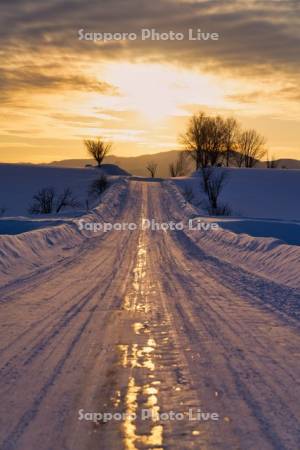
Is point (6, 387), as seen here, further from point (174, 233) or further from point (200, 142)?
point (200, 142)

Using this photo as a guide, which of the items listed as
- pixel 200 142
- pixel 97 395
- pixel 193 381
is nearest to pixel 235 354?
pixel 193 381

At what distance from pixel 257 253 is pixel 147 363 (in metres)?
9.85

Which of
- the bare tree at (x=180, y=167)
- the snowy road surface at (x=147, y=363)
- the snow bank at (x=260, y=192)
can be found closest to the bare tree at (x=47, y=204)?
the snow bank at (x=260, y=192)

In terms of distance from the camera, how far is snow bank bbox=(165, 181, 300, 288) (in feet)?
41.7

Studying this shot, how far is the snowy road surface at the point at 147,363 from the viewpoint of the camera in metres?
4.58

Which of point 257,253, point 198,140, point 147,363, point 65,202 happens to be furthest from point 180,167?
point 147,363

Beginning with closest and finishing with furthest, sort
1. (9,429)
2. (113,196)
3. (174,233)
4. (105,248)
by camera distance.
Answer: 1. (9,429)
2. (105,248)
3. (174,233)
4. (113,196)

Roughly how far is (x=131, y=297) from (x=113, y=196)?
33.2 metres

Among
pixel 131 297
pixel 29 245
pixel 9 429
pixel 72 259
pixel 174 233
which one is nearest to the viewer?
pixel 9 429

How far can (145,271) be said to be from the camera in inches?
526

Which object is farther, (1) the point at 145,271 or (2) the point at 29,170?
(2) the point at 29,170

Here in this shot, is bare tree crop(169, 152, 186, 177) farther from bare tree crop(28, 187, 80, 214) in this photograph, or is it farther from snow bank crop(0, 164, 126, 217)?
bare tree crop(28, 187, 80, 214)

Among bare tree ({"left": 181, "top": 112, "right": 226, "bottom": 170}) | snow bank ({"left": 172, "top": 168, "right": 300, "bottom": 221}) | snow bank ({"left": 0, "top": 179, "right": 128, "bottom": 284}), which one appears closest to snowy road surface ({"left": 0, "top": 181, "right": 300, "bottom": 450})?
snow bank ({"left": 0, "top": 179, "right": 128, "bottom": 284})

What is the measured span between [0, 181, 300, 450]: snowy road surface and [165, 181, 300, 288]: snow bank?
2.73ft
